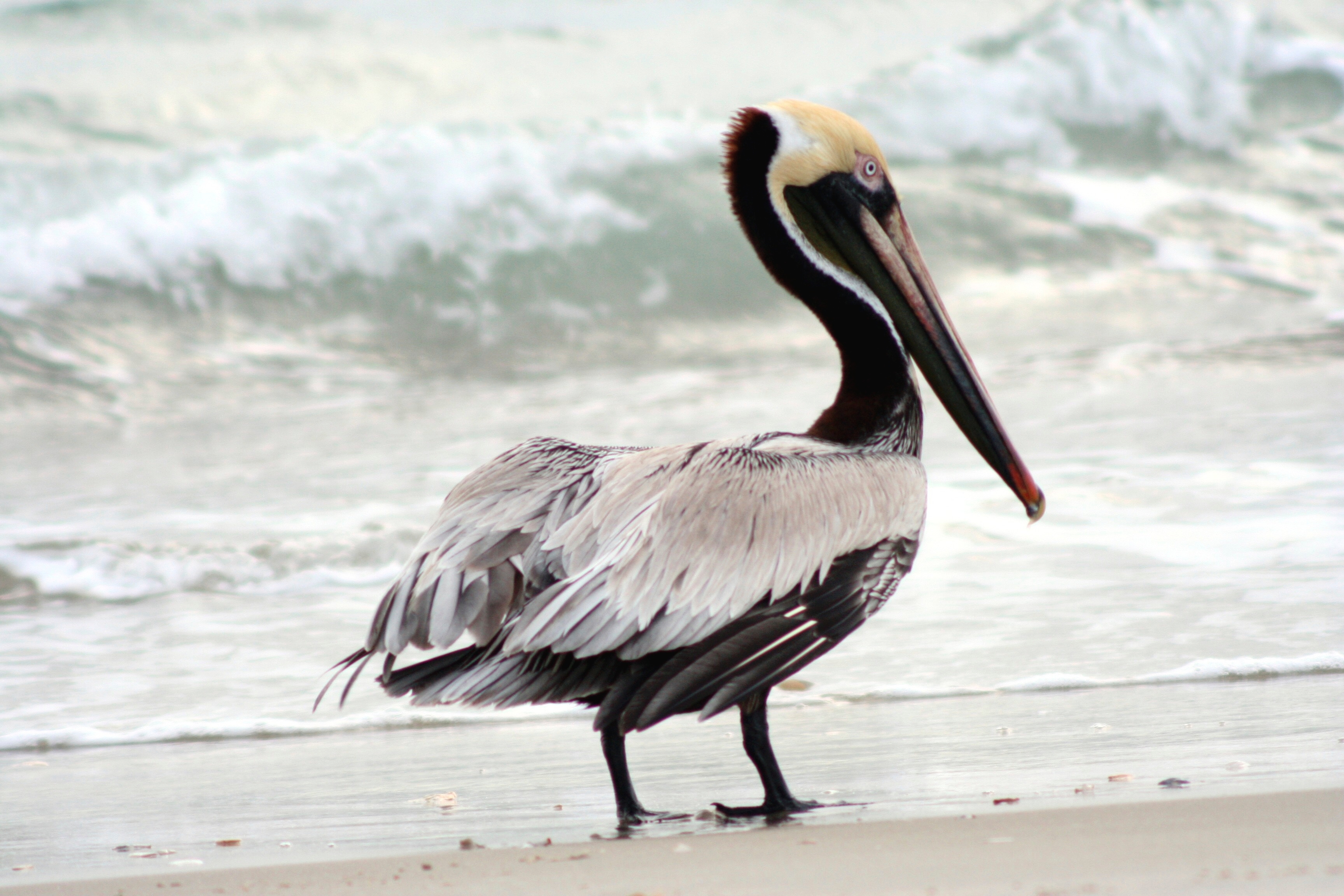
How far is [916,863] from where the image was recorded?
236 centimetres

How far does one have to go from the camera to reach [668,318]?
12438mm

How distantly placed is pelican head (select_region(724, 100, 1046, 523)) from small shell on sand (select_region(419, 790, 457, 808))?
1.27 meters

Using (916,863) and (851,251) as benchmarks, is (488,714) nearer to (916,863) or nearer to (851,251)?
(851,251)

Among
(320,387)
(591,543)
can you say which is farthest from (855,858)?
(320,387)

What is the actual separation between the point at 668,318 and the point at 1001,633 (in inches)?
310

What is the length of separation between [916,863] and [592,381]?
8477 mm

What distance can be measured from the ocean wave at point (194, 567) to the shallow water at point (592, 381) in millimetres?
25

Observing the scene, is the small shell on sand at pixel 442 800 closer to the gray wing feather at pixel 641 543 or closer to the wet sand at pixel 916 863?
the gray wing feather at pixel 641 543

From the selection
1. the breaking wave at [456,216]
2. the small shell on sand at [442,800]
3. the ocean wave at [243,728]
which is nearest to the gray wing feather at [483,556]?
the small shell on sand at [442,800]

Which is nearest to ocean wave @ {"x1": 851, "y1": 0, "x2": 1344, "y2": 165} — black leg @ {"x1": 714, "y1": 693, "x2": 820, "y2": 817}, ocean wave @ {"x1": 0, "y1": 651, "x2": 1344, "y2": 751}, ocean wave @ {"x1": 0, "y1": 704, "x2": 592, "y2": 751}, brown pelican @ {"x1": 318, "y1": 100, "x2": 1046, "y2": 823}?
ocean wave @ {"x1": 0, "y1": 651, "x2": 1344, "y2": 751}

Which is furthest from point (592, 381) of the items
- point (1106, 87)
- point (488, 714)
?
point (1106, 87)

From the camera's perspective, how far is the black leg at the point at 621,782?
9.79 ft

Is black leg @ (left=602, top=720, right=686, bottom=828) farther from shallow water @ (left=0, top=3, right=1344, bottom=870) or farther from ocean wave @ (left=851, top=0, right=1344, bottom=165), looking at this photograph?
ocean wave @ (left=851, top=0, right=1344, bottom=165)

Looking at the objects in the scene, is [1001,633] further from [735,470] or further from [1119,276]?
[1119,276]
